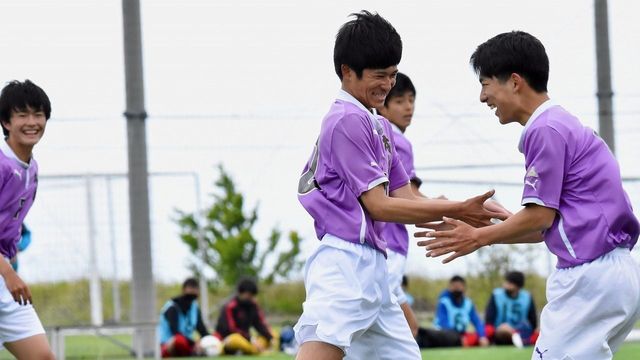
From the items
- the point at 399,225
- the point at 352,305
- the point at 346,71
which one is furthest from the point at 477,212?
the point at 399,225

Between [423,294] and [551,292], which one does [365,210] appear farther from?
[423,294]

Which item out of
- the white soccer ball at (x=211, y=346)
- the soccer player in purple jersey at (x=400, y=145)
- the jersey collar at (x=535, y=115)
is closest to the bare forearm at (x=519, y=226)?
the jersey collar at (x=535, y=115)

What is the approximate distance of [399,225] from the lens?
7.19 m

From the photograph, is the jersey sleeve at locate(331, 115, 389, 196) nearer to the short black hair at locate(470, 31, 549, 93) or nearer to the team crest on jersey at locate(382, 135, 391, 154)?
the team crest on jersey at locate(382, 135, 391, 154)

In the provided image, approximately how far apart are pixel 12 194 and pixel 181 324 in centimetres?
785

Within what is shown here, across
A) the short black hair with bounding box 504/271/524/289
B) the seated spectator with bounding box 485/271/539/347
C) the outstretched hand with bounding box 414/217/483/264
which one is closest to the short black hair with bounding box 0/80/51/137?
the outstretched hand with bounding box 414/217/483/264

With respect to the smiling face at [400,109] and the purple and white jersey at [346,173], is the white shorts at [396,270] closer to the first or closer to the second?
the smiling face at [400,109]

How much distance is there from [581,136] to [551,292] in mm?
598

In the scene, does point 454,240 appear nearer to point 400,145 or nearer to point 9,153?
point 400,145

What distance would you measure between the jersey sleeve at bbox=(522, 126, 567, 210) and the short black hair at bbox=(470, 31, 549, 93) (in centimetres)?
29

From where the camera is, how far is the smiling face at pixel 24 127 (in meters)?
6.23

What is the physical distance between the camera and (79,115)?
14172 millimetres

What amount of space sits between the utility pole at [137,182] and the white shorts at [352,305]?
800cm

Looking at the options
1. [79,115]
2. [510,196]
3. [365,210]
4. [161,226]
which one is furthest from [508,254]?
[365,210]
